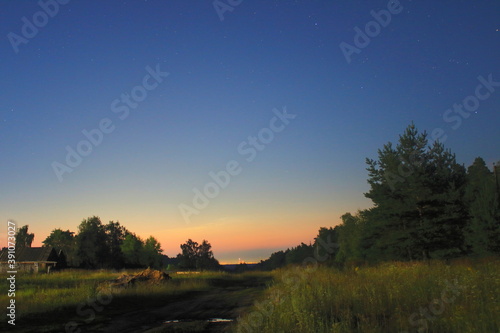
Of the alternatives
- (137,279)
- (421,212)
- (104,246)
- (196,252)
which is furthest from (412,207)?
(196,252)

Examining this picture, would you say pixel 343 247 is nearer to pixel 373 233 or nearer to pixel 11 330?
pixel 373 233

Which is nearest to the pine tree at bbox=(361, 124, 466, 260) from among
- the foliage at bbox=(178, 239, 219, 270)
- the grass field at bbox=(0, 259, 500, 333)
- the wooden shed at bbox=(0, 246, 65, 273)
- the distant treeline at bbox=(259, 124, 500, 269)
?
the distant treeline at bbox=(259, 124, 500, 269)

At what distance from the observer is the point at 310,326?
724 cm

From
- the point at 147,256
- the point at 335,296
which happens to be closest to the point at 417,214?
the point at 335,296

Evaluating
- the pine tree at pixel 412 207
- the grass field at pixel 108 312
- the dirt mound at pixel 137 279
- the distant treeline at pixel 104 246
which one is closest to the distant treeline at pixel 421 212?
the pine tree at pixel 412 207

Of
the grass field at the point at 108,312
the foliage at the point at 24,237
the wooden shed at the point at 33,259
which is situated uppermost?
the foliage at the point at 24,237

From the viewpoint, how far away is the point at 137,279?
22.1 metres

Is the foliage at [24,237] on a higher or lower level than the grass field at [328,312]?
higher

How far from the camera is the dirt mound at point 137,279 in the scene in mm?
19766

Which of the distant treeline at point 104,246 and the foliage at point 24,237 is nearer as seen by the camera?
the distant treeline at point 104,246

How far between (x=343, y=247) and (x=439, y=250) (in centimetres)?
4375

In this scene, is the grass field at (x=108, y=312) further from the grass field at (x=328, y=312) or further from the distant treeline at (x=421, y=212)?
the distant treeline at (x=421, y=212)

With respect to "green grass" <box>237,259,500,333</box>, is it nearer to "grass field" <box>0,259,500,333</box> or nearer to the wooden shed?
"grass field" <box>0,259,500,333</box>

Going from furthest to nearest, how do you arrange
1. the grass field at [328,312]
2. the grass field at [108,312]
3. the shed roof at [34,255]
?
the shed roof at [34,255] → the grass field at [108,312] → the grass field at [328,312]
